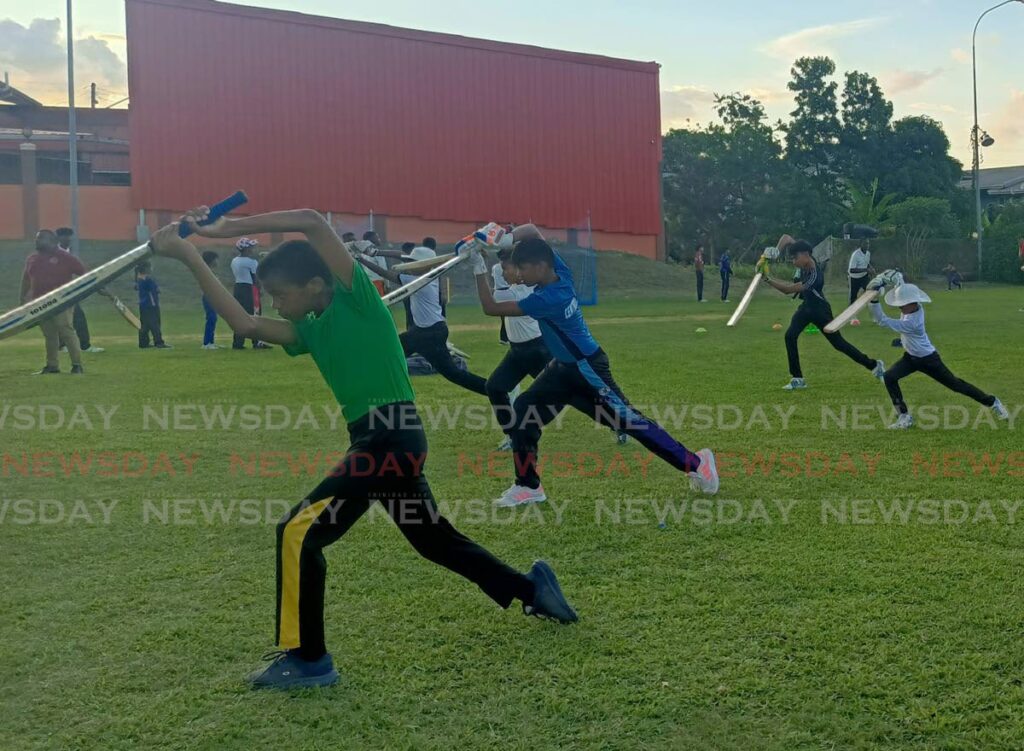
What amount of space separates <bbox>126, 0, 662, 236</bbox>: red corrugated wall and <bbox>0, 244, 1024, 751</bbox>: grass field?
28377 mm

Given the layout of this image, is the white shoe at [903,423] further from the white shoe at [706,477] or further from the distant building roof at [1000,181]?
the distant building roof at [1000,181]

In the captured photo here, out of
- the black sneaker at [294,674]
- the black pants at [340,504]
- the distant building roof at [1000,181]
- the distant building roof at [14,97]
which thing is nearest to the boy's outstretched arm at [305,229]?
the black pants at [340,504]

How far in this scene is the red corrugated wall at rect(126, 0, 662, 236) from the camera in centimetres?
3597

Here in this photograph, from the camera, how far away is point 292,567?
3945 mm

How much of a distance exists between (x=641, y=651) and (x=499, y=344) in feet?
47.3

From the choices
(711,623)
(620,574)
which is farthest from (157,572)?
(711,623)

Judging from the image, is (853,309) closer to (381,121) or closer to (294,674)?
(294,674)

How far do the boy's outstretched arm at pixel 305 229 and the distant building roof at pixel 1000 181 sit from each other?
263ft

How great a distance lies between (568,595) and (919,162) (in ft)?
205

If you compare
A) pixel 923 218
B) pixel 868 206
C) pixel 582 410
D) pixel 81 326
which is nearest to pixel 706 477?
pixel 582 410

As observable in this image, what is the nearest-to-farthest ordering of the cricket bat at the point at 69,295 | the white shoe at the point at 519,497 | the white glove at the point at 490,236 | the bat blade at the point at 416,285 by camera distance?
1. the cricket bat at the point at 69,295
2. the bat blade at the point at 416,285
3. the white glove at the point at 490,236
4. the white shoe at the point at 519,497

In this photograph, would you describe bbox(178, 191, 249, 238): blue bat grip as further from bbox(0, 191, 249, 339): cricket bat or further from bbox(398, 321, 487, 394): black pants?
bbox(398, 321, 487, 394): black pants

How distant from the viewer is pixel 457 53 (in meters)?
40.4

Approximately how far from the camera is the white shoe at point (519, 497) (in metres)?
6.69
